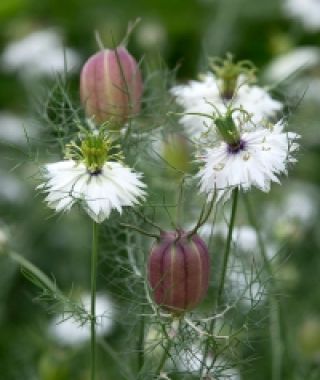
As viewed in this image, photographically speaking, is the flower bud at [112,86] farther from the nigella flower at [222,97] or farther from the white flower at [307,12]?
the white flower at [307,12]

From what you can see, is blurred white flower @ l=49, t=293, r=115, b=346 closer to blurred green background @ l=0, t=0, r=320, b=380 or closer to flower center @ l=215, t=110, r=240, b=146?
blurred green background @ l=0, t=0, r=320, b=380

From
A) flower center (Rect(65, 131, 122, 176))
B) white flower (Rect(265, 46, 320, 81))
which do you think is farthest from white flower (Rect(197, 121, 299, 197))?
white flower (Rect(265, 46, 320, 81))

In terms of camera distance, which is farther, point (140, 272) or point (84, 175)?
point (140, 272)

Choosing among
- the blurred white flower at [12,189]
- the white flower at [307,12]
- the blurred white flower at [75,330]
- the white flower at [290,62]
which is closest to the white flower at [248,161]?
the blurred white flower at [75,330]

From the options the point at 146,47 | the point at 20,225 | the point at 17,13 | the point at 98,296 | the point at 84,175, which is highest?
the point at 17,13

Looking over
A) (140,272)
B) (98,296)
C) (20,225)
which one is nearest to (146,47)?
(20,225)

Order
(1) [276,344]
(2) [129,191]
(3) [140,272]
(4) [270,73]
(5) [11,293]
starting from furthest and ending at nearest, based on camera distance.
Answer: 1. (4) [270,73]
2. (5) [11,293]
3. (1) [276,344]
4. (3) [140,272]
5. (2) [129,191]

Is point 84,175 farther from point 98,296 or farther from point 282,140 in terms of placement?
point 98,296
